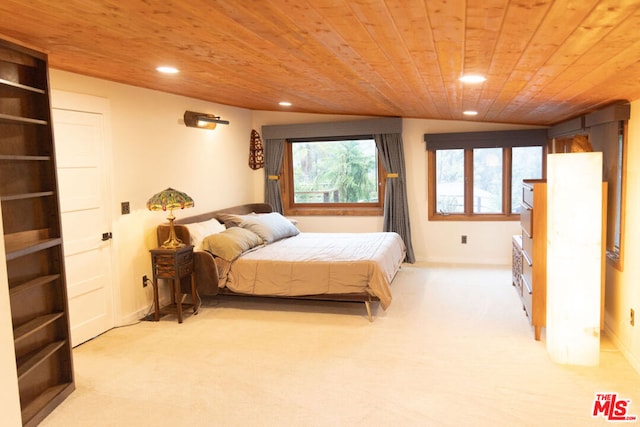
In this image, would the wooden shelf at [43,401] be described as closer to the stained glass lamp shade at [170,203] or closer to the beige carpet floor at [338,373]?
the beige carpet floor at [338,373]

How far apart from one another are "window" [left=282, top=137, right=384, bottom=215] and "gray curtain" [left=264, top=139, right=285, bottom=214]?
0.48ft

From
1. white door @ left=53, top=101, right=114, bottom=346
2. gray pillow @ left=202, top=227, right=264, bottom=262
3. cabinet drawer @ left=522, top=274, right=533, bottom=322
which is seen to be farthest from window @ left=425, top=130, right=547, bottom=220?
white door @ left=53, top=101, right=114, bottom=346

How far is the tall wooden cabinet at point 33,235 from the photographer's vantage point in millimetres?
2629

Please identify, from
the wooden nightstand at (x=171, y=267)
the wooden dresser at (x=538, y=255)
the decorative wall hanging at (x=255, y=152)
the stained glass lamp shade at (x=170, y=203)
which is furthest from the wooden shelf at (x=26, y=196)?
the decorative wall hanging at (x=255, y=152)

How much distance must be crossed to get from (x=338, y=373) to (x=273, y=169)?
424 cm

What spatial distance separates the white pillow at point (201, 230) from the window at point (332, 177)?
1987 mm

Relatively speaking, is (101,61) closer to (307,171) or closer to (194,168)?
(194,168)

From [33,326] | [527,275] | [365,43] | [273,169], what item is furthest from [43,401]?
[273,169]

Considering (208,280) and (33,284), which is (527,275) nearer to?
(208,280)

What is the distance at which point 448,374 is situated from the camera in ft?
10.2

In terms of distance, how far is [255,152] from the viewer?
6.90m

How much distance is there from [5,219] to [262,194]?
4.57 m

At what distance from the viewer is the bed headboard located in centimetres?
462

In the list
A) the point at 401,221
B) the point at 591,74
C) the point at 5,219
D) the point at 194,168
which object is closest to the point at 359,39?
the point at 591,74
